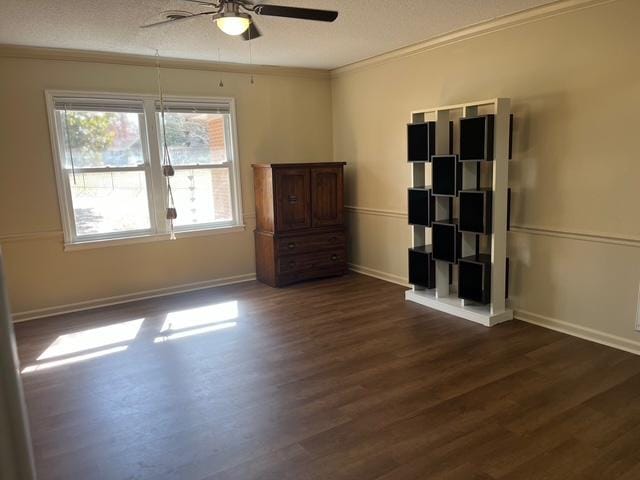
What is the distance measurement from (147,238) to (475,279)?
3235 millimetres

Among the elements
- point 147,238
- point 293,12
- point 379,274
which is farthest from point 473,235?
point 147,238

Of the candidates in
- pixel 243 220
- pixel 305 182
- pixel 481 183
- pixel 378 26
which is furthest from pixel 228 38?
pixel 481 183

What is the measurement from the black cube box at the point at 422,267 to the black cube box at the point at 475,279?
38 cm

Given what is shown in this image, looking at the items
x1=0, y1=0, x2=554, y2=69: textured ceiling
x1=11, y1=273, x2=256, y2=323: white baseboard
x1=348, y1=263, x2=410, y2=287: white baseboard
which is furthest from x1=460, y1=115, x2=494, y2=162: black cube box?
x1=11, y1=273, x2=256, y2=323: white baseboard

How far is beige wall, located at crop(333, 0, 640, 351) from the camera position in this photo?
3.19 metres

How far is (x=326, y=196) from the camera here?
17.7 feet

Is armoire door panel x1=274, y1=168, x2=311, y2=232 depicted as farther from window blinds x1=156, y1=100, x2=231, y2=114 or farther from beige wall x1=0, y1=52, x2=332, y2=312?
window blinds x1=156, y1=100, x2=231, y2=114

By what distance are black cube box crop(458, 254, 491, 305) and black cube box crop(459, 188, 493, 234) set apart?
272mm

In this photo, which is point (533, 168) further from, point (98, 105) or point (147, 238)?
point (98, 105)

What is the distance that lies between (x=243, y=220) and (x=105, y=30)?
7.87 ft

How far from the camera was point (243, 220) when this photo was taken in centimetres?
546

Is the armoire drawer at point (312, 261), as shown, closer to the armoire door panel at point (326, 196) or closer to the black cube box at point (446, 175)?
the armoire door panel at point (326, 196)

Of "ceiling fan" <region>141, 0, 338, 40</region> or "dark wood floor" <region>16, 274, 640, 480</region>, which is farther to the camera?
"ceiling fan" <region>141, 0, 338, 40</region>

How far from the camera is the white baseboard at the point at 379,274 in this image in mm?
5195
